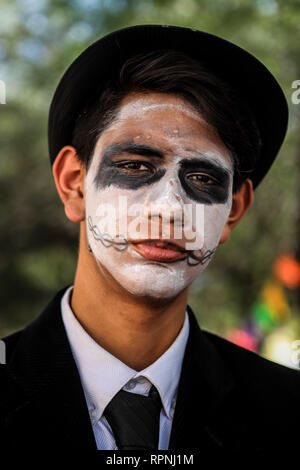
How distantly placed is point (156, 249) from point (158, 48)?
0.95 m

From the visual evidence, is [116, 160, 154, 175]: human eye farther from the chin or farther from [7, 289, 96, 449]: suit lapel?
[7, 289, 96, 449]: suit lapel

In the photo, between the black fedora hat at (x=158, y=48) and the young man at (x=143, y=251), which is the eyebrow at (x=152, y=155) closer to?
the young man at (x=143, y=251)

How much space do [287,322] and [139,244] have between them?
182 inches

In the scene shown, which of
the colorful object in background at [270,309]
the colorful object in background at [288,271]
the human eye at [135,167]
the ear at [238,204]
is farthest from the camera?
the colorful object in background at [288,271]

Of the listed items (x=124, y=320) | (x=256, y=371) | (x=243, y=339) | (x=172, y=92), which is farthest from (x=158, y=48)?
(x=243, y=339)

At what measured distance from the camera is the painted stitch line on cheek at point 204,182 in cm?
234

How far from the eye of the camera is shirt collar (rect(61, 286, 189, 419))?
2277mm

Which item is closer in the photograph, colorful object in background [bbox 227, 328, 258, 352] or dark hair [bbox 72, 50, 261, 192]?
dark hair [bbox 72, 50, 261, 192]

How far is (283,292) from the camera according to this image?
6914 millimetres

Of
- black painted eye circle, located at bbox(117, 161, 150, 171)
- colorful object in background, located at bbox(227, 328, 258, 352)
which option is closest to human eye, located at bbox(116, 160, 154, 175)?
black painted eye circle, located at bbox(117, 161, 150, 171)

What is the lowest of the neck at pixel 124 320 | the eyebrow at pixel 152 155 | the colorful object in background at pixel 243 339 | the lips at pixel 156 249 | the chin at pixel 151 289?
the colorful object in background at pixel 243 339

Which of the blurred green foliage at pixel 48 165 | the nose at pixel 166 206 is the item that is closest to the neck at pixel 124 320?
the nose at pixel 166 206

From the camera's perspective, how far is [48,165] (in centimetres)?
722

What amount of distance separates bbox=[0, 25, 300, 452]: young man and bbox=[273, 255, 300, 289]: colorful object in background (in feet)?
13.9
